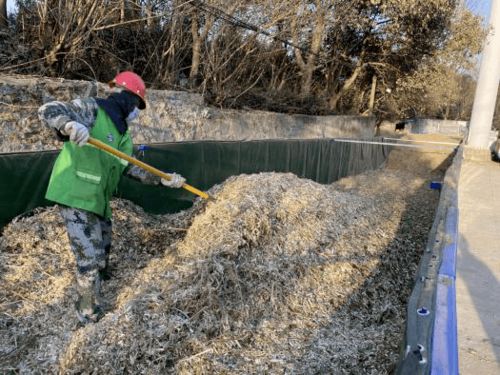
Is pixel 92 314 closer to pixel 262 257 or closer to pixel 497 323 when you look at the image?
pixel 262 257

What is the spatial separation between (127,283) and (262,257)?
1.15 meters

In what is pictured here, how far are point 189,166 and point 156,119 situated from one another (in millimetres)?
744

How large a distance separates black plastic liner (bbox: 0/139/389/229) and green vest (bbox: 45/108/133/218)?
1.14 metres

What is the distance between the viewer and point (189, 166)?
5668mm

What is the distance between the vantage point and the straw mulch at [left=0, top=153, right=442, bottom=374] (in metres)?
2.62

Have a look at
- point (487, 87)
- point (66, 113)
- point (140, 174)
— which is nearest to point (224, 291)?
point (140, 174)

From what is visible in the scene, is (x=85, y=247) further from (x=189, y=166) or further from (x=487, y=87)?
(x=487, y=87)

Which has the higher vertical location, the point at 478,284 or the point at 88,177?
the point at 88,177

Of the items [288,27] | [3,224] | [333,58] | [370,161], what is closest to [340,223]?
[3,224]

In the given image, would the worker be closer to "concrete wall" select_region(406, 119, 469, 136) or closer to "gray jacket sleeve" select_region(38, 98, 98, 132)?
"gray jacket sleeve" select_region(38, 98, 98, 132)

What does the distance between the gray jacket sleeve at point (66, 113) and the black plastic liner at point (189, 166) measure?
1.31 m

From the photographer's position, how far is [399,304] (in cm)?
368

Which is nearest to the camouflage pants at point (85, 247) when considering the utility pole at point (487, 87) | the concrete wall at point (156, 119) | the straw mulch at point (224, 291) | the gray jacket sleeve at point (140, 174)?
the straw mulch at point (224, 291)

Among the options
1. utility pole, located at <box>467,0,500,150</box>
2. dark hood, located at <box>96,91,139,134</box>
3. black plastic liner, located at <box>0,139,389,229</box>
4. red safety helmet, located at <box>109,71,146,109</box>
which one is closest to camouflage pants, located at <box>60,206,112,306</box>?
dark hood, located at <box>96,91,139,134</box>
